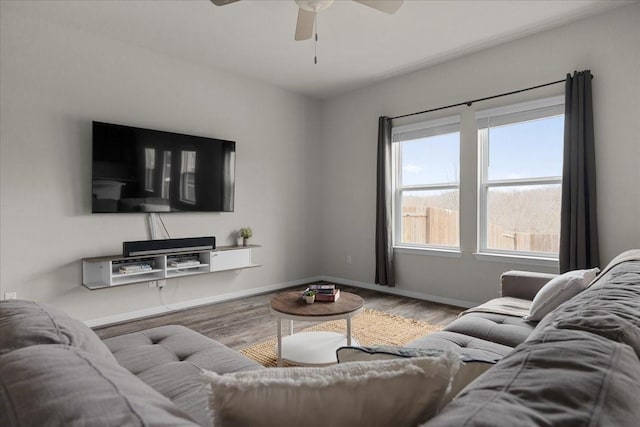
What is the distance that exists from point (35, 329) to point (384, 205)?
4.02 metres

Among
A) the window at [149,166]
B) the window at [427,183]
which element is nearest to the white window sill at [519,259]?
the window at [427,183]

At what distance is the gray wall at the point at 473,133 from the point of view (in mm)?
3066

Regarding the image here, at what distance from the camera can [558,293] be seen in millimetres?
2000

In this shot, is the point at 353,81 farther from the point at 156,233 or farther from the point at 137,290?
the point at 137,290

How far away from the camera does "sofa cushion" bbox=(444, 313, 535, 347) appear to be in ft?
6.25

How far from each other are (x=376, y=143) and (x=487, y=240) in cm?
186

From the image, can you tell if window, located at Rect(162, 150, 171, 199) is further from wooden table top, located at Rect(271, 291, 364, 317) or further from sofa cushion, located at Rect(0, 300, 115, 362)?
sofa cushion, located at Rect(0, 300, 115, 362)

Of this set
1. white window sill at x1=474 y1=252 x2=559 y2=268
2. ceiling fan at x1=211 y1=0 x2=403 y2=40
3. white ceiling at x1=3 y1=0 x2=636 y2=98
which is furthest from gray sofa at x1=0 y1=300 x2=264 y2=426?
white window sill at x1=474 y1=252 x2=559 y2=268

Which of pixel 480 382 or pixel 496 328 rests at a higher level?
pixel 480 382

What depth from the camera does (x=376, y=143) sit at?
4879mm

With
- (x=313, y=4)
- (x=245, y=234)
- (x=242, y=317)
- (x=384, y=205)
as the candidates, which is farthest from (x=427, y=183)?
(x=242, y=317)

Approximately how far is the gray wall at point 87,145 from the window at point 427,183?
1.75 metres

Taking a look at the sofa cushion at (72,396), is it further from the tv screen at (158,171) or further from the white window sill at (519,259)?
the white window sill at (519,259)

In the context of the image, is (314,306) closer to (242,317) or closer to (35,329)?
(242,317)
